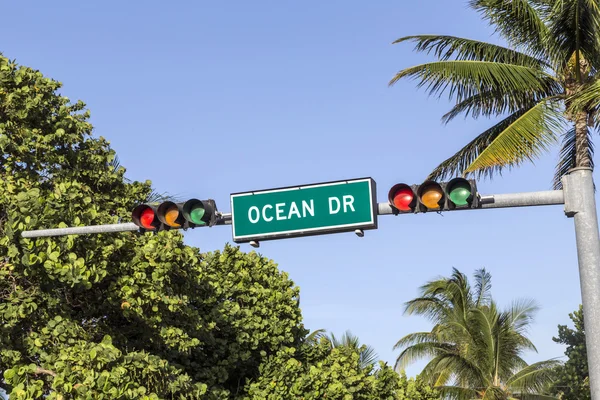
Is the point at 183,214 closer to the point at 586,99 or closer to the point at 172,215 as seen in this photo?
the point at 172,215

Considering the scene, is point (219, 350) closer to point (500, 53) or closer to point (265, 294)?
point (265, 294)

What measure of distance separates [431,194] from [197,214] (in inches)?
107

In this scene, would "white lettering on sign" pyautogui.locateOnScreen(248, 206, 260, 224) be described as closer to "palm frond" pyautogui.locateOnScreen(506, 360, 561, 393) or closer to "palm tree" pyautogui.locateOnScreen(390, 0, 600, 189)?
"palm tree" pyautogui.locateOnScreen(390, 0, 600, 189)

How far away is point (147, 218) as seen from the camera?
10945 mm

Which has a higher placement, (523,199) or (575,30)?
(575,30)

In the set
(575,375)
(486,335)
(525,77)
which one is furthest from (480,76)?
(575,375)

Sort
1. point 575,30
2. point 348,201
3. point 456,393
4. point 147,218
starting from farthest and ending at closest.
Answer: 1. point 456,393
2. point 575,30
3. point 147,218
4. point 348,201

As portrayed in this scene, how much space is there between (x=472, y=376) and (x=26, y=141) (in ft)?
87.2

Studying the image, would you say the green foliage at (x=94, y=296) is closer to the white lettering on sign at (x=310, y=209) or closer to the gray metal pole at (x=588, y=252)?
the white lettering on sign at (x=310, y=209)

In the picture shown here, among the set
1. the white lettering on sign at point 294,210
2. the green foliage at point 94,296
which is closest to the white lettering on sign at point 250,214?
the white lettering on sign at point 294,210

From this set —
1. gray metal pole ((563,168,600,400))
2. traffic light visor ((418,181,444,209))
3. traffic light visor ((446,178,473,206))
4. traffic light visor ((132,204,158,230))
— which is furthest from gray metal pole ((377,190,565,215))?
traffic light visor ((132,204,158,230))

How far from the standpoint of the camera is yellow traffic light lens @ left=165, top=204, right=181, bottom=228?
35.0 feet

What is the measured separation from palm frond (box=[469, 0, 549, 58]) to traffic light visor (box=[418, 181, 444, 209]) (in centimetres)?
1183

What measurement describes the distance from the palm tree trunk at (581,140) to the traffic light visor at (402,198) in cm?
988
